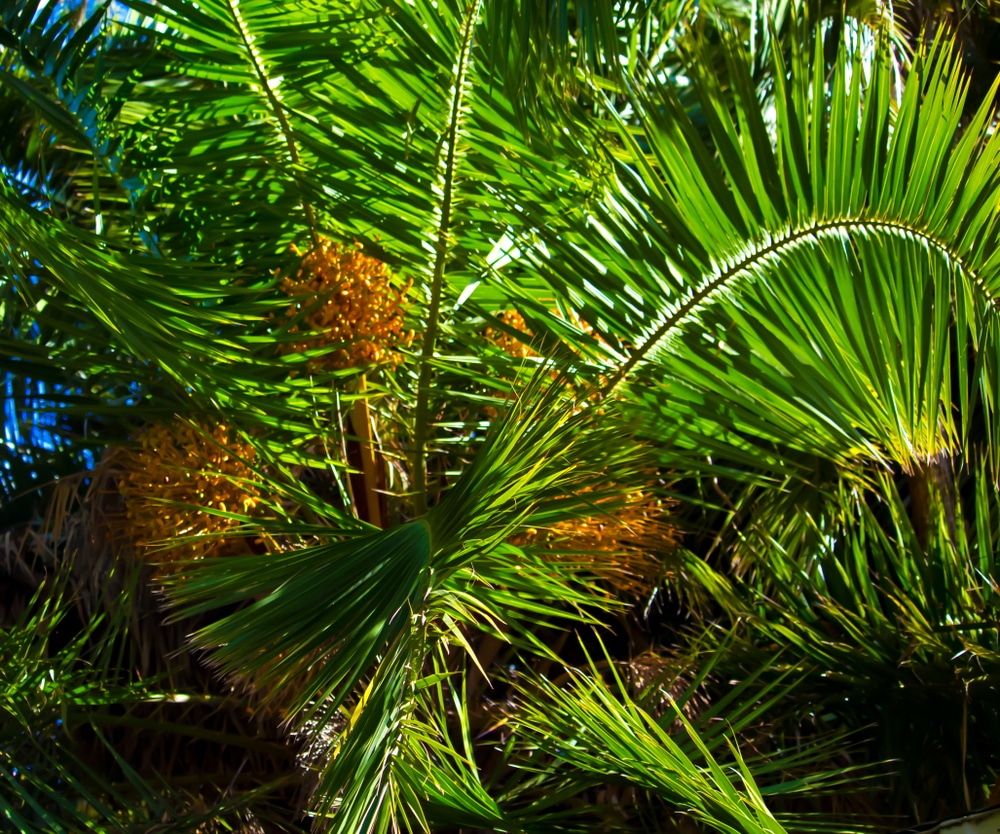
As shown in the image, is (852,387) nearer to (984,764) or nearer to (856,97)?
(856,97)

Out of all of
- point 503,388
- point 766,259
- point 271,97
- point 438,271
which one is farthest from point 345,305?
point 766,259

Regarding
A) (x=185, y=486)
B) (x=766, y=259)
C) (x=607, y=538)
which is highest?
(x=766, y=259)

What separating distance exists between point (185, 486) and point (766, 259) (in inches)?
37.3

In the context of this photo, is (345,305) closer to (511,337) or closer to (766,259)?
(511,337)

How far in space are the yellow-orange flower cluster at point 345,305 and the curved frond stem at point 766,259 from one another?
0.38 metres

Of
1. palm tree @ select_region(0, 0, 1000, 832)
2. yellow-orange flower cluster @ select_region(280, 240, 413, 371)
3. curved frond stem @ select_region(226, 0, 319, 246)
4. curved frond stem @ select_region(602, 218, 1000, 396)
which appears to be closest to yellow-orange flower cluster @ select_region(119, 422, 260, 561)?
palm tree @ select_region(0, 0, 1000, 832)

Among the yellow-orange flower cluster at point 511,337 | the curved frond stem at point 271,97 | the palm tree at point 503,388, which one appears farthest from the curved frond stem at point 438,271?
the curved frond stem at point 271,97

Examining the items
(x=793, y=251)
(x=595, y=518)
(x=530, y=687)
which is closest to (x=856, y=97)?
(x=793, y=251)

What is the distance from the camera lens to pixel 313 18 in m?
1.71

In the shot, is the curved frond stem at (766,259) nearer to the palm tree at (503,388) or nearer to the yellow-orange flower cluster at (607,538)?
the palm tree at (503,388)

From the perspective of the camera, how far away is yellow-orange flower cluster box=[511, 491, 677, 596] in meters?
1.45

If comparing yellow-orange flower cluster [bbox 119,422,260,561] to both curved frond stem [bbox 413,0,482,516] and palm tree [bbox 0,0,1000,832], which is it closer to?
palm tree [bbox 0,0,1000,832]

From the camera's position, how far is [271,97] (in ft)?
5.75

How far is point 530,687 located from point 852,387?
3.16ft
